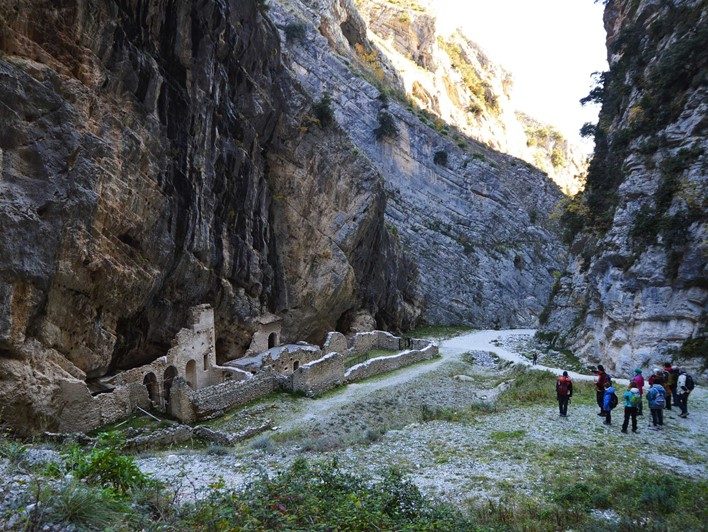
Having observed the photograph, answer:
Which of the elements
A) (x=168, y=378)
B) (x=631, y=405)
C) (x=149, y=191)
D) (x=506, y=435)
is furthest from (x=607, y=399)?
(x=149, y=191)

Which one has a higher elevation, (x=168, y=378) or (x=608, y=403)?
(x=608, y=403)

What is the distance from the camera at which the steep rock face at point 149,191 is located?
14.9 meters

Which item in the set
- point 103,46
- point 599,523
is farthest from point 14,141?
point 599,523

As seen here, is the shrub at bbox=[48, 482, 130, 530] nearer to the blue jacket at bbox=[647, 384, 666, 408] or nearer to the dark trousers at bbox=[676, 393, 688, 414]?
the blue jacket at bbox=[647, 384, 666, 408]

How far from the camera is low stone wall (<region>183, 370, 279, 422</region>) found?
18.6m

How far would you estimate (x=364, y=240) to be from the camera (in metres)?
37.6

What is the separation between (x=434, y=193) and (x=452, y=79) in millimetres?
33951

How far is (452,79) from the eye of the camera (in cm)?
8375

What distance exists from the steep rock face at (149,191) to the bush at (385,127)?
24692 millimetres

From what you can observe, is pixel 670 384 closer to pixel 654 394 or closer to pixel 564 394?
pixel 654 394

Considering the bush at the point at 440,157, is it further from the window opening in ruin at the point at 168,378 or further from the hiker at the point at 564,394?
the hiker at the point at 564,394

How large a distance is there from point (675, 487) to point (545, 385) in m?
11.7

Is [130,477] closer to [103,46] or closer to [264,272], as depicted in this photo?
[103,46]

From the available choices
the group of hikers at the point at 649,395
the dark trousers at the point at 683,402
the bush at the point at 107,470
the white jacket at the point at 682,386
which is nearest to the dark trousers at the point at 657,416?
the group of hikers at the point at 649,395
